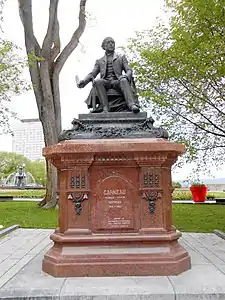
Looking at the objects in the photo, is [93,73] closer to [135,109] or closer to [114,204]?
[135,109]

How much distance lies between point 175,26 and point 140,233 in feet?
29.1

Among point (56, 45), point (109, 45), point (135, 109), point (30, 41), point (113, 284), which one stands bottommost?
point (113, 284)

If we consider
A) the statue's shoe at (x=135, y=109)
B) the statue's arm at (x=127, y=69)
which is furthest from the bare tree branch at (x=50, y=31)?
the statue's shoe at (x=135, y=109)

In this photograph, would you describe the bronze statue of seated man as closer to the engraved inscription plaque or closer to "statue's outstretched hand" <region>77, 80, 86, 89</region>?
"statue's outstretched hand" <region>77, 80, 86, 89</region>

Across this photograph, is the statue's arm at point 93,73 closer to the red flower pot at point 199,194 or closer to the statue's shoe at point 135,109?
the statue's shoe at point 135,109

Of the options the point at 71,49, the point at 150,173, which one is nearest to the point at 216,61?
the point at 71,49

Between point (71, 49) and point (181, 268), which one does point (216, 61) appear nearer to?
point (71, 49)

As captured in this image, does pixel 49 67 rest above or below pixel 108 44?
above

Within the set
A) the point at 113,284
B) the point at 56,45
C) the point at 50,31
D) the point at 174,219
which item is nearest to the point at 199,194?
the point at 174,219

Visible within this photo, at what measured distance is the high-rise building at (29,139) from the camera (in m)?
72.9

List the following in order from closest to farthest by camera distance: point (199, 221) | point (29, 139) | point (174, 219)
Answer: point (199, 221) < point (174, 219) < point (29, 139)

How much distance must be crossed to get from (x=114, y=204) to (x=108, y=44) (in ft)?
8.63

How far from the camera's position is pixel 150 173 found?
17.2 feet

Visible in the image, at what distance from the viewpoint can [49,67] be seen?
1503 centimetres
